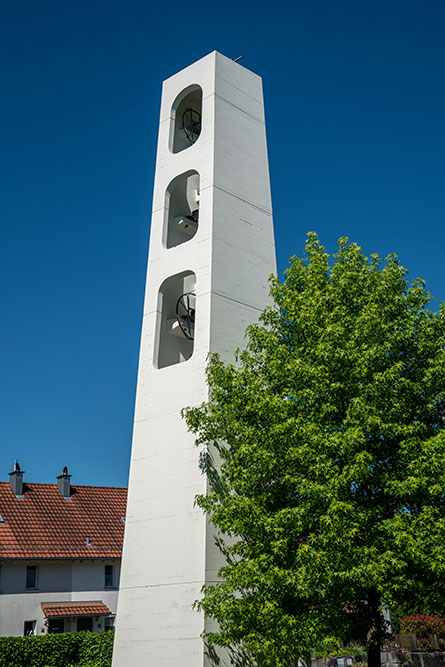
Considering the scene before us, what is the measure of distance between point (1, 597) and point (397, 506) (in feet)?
89.5

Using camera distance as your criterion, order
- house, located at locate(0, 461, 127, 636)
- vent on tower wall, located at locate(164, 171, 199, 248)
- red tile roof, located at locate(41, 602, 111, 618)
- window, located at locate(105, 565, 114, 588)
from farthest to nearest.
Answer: window, located at locate(105, 565, 114, 588)
red tile roof, located at locate(41, 602, 111, 618)
house, located at locate(0, 461, 127, 636)
vent on tower wall, located at locate(164, 171, 199, 248)

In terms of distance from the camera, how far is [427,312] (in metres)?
16.7

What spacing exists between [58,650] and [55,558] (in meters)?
6.68

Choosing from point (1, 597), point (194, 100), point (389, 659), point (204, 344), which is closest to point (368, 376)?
point (204, 344)

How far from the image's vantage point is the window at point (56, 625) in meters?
35.1

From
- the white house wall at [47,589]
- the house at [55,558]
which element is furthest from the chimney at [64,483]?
the white house wall at [47,589]

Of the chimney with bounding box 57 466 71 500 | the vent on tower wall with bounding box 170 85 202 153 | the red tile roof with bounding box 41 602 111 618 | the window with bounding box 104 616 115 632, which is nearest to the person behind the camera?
the vent on tower wall with bounding box 170 85 202 153

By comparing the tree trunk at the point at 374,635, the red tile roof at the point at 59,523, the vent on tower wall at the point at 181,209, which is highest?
the vent on tower wall at the point at 181,209

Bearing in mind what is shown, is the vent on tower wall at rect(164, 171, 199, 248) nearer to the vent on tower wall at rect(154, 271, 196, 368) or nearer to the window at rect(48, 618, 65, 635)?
the vent on tower wall at rect(154, 271, 196, 368)

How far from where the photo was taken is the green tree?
1351 cm

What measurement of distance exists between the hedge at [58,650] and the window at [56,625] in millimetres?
4654

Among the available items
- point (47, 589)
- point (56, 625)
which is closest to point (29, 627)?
point (56, 625)

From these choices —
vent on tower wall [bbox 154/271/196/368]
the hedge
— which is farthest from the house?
vent on tower wall [bbox 154/271/196/368]

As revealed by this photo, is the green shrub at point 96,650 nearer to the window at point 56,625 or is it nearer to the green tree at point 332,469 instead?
the window at point 56,625
